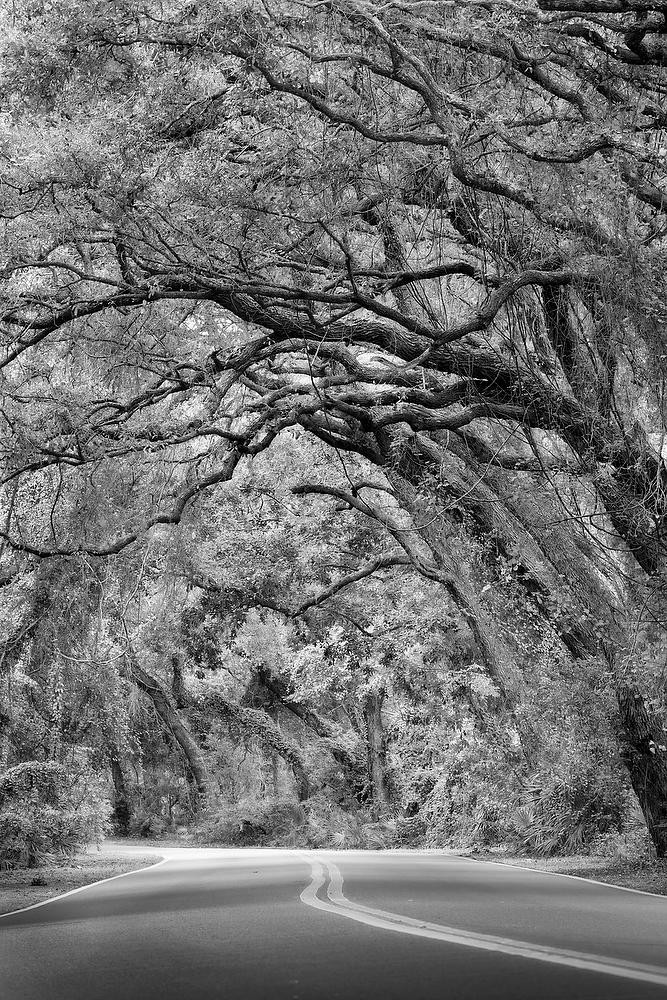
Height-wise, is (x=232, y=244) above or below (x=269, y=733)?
above

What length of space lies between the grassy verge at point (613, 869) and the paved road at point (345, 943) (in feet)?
1.90

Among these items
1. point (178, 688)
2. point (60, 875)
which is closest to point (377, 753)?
point (178, 688)

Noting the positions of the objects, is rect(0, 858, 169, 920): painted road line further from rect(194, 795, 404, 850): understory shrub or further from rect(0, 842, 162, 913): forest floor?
rect(194, 795, 404, 850): understory shrub

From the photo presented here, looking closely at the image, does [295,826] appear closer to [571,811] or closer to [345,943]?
[571,811]

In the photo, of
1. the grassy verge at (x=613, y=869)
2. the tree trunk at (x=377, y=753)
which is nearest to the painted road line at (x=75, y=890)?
the grassy verge at (x=613, y=869)

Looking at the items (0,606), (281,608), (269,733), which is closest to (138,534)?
(0,606)

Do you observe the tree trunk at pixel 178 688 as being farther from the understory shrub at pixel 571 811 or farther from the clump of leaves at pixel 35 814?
the understory shrub at pixel 571 811

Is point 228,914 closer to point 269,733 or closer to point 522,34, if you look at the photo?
point 522,34

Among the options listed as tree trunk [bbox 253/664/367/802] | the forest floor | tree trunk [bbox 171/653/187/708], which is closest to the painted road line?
the forest floor

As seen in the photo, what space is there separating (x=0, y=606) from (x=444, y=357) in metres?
9.20

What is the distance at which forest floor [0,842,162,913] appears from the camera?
14.9 m

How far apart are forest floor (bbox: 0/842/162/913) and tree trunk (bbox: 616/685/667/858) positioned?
8.01m

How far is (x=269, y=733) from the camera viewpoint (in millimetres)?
36406

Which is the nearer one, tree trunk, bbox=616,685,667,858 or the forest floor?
the forest floor
